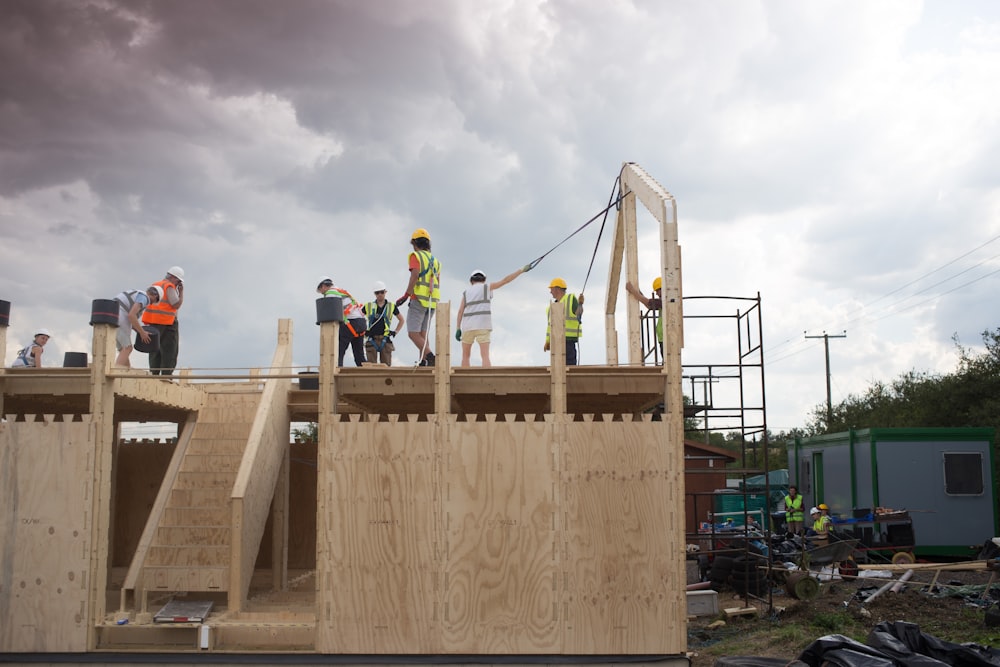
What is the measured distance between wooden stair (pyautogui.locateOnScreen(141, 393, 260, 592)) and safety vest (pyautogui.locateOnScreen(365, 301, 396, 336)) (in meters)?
2.12

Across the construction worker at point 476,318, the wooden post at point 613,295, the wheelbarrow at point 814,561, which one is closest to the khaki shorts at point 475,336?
the construction worker at point 476,318

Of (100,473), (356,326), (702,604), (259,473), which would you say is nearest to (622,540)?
(702,604)

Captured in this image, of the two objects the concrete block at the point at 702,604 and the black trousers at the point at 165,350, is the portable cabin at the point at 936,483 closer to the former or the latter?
the concrete block at the point at 702,604

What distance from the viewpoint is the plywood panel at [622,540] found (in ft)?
31.1

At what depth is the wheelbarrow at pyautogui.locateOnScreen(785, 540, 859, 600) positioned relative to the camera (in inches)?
533

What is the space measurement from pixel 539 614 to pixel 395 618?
4.98 feet

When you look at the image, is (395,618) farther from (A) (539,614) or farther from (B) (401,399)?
(B) (401,399)

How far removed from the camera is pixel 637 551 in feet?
31.3

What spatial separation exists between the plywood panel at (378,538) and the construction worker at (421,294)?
232cm

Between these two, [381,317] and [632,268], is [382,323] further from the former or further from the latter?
[632,268]

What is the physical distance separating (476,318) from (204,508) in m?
4.50

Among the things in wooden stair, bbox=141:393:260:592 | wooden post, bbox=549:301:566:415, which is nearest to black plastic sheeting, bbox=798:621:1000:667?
wooden post, bbox=549:301:566:415

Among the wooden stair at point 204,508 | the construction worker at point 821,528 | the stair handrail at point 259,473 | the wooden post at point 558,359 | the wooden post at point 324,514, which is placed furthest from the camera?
the construction worker at point 821,528

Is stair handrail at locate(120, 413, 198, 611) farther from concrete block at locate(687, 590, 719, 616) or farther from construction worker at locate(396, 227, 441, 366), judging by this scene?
concrete block at locate(687, 590, 719, 616)
